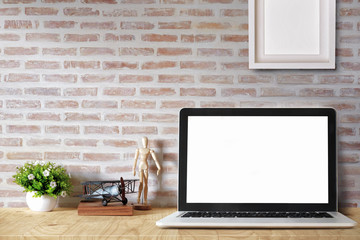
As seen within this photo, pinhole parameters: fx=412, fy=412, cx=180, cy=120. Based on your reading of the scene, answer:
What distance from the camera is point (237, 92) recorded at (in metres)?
1.87

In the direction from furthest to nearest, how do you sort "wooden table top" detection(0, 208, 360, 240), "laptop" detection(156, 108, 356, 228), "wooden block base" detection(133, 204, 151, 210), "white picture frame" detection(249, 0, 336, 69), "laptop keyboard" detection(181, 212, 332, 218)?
"white picture frame" detection(249, 0, 336, 69) → "wooden block base" detection(133, 204, 151, 210) → "laptop" detection(156, 108, 356, 228) → "laptop keyboard" detection(181, 212, 332, 218) → "wooden table top" detection(0, 208, 360, 240)

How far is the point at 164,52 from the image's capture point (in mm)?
1868

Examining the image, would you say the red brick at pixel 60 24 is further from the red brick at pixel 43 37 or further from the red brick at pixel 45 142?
the red brick at pixel 45 142

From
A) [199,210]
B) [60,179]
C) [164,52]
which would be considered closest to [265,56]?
[164,52]

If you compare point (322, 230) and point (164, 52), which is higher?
point (164, 52)

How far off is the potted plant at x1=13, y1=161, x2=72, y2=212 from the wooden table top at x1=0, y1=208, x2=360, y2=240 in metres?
0.12

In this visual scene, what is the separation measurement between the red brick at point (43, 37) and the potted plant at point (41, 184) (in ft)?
1.84

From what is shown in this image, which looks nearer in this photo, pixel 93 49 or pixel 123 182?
pixel 123 182

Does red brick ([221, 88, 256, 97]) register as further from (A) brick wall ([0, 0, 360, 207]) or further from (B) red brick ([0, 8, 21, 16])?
(B) red brick ([0, 8, 21, 16])

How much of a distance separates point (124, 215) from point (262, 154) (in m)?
0.60

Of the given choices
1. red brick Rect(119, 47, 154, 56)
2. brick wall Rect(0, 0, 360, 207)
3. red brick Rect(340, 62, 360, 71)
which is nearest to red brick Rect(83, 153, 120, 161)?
brick wall Rect(0, 0, 360, 207)

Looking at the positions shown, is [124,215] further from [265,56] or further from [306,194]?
[265,56]

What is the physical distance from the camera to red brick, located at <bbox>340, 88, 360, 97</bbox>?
1861 millimetres

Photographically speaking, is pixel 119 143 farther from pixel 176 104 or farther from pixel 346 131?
pixel 346 131
